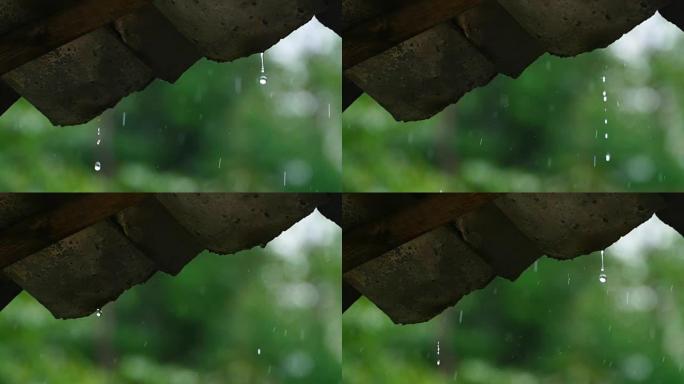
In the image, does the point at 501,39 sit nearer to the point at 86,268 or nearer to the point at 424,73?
the point at 424,73

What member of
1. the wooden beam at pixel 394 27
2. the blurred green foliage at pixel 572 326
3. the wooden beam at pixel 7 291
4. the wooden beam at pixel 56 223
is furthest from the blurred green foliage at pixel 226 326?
the wooden beam at pixel 394 27

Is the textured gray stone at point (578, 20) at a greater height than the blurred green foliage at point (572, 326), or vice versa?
the textured gray stone at point (578, 20)

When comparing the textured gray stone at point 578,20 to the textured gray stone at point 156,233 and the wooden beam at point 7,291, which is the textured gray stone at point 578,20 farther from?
the wooden beam at point 7,291

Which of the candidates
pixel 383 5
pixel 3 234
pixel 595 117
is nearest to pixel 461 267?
pixel 595 117

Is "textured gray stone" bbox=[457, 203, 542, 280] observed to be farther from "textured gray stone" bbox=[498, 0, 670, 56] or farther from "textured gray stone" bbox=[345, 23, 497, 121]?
"textured gray stone" bbox=[498, 0, 670, 56]

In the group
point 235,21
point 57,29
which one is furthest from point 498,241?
point 57,29

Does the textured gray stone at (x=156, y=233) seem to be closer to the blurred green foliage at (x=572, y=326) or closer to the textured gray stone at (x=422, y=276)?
the textured gray stone at (x=422, y=276)

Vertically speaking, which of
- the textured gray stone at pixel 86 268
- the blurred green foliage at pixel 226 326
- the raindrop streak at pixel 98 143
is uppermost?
the raindrop streak at pixel 98 143
